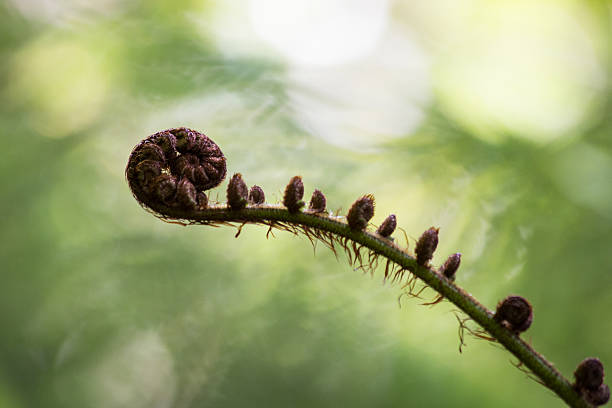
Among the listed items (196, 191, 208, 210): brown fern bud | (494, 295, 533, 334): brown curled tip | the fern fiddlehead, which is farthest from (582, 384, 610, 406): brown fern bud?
(196, 191, 208, 210): brown fern bud

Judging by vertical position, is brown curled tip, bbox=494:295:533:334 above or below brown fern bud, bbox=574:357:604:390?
above

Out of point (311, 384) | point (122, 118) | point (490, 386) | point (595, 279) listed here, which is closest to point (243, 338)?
point (311, 384)

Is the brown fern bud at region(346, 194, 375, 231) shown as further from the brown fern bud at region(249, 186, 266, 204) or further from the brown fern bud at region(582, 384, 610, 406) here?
the brown fern bud at region(582, 384, 610, 406)

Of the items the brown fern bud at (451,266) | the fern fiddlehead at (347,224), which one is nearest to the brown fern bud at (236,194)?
the fern fiddlehead at (347,224)

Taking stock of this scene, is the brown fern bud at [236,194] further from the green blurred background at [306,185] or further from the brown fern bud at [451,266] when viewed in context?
the green blurred background at [306,185]

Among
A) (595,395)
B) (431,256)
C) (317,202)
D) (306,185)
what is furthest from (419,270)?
(306,185)

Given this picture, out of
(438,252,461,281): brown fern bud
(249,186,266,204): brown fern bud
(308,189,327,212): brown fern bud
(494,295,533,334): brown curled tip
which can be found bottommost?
(494,295,533,334): brown curled tip

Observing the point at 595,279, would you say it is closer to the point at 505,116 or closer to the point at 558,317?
the point at 558,317
